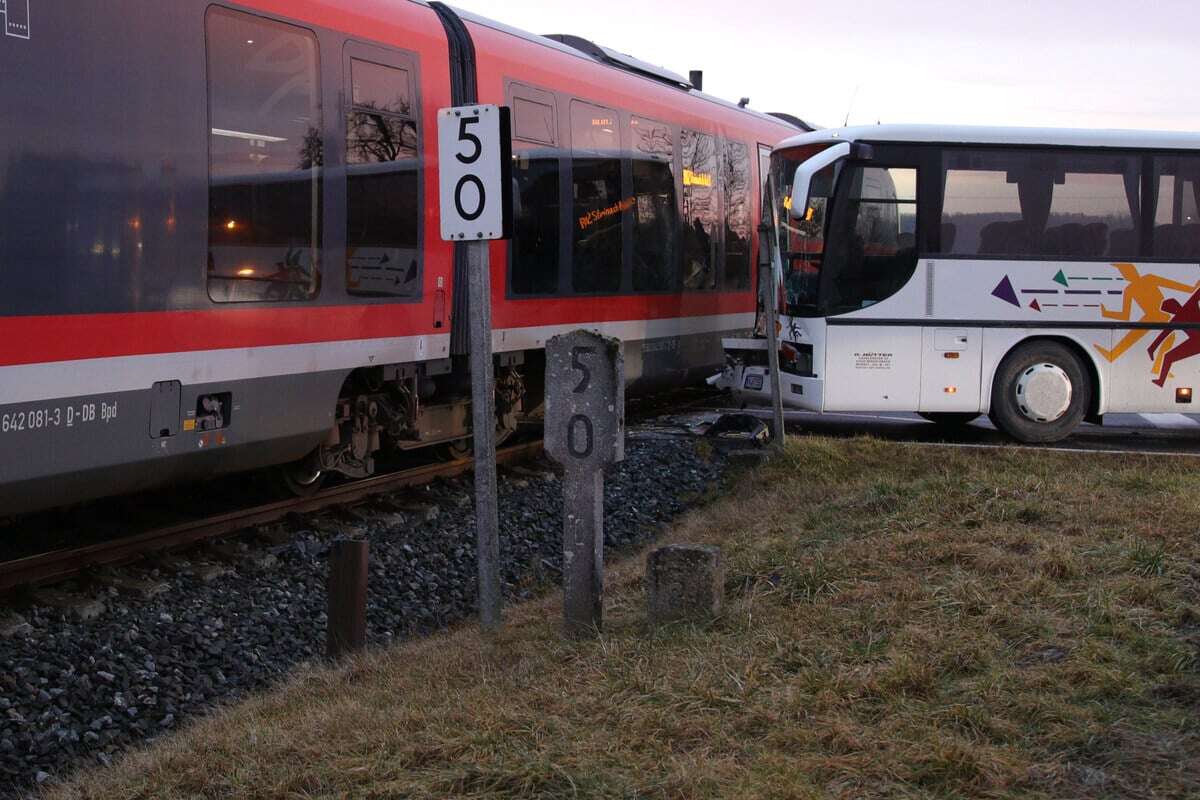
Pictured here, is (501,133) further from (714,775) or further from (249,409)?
(714,775)

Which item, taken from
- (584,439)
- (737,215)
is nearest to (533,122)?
(737,215)

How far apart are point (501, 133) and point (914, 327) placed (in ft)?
20.7

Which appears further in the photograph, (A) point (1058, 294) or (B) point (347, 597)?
(A) point (1058, 294)

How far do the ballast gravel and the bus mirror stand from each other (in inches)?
112

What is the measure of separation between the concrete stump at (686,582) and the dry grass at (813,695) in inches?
4.4

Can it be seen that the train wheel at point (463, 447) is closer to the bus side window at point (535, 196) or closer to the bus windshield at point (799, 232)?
the bus side window at point (535, 196)

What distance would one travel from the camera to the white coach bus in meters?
11.4

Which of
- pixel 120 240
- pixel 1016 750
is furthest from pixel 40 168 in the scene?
pixel 1016 750

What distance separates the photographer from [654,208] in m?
12.9

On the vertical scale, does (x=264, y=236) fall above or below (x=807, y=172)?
below

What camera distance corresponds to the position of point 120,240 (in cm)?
676

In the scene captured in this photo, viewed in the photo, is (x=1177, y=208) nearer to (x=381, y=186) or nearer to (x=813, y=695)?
(x=381, y=186)

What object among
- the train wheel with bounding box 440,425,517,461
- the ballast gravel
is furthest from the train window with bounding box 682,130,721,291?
the ballast gravel

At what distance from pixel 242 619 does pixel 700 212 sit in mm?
8411
